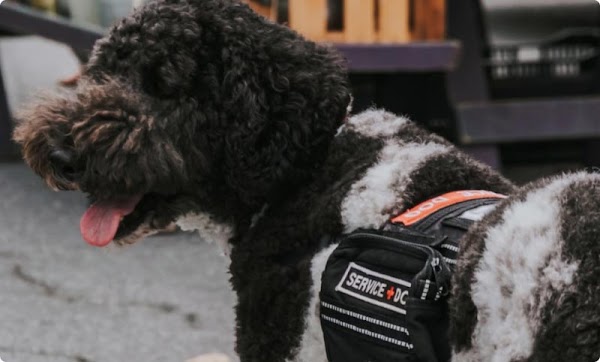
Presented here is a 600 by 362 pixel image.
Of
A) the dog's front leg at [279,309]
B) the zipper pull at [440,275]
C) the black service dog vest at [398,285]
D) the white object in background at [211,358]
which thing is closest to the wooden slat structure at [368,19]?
the white object in background at [211,358]

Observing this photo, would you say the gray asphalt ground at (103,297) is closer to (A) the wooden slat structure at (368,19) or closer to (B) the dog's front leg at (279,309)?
(A) the wooden slat structure at (368,19)

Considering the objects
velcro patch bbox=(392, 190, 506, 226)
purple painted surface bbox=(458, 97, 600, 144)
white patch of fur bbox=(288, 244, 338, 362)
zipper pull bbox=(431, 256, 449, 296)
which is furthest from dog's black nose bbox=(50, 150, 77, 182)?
purple painted surface bbox=(458, 97, 600, 144)

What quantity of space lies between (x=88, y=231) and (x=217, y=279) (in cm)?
208

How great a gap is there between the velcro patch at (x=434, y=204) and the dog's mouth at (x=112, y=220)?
1.94 feet

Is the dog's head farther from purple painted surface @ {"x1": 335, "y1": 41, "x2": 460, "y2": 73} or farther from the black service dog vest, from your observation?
purple painted surface @ {"x1": 335, "y1": 41, "x2": 460, "y2": 73}

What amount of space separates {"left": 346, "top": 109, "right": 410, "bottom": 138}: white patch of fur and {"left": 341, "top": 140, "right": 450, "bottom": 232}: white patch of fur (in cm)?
8

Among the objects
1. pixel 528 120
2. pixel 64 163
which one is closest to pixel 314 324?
pixel 64 163

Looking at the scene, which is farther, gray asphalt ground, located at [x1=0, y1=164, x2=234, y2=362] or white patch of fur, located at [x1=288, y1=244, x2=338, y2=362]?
gray asphalt ground, located at [x1=0, y1=164, x2=234, y2=362]

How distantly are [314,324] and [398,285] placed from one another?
0.69ft

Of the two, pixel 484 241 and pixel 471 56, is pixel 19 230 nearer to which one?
pixel 471 56

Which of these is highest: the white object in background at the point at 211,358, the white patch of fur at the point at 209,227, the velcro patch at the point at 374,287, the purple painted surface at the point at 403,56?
the velcro patch at the point at 374,287

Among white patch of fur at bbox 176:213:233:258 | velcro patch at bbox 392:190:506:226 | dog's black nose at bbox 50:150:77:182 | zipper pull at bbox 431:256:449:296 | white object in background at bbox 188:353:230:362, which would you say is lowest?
white object in background at bbox 188:353:230:362

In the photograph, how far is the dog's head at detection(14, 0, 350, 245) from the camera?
1.90 m

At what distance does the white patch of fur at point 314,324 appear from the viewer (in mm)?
1789
